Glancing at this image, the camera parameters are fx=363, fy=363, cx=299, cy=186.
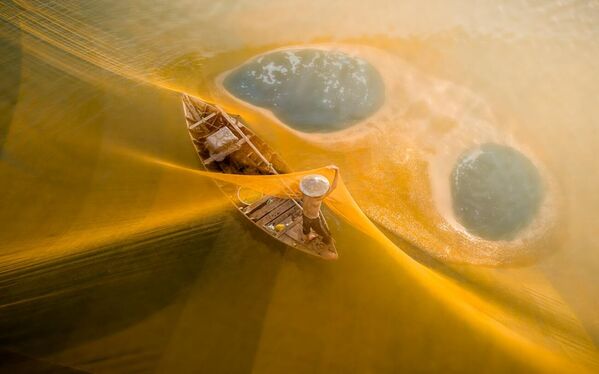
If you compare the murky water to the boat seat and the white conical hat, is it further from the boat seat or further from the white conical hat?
the white conical hat

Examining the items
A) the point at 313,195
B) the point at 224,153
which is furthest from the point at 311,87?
the point at 313,195

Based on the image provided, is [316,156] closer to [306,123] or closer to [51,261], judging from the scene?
[306,123]

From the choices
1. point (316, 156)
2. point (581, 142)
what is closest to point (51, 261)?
point (316, 156)

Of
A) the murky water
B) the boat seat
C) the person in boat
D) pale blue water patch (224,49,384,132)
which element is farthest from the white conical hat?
pale blue water patch (224,49,384,132)

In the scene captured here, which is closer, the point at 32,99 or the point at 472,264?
the point at 472,264

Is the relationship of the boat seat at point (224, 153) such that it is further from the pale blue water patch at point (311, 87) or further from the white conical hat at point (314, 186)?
the white conical hat at point (314, 186)

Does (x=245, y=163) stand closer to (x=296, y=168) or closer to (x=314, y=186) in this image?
(x=296, y=168)
